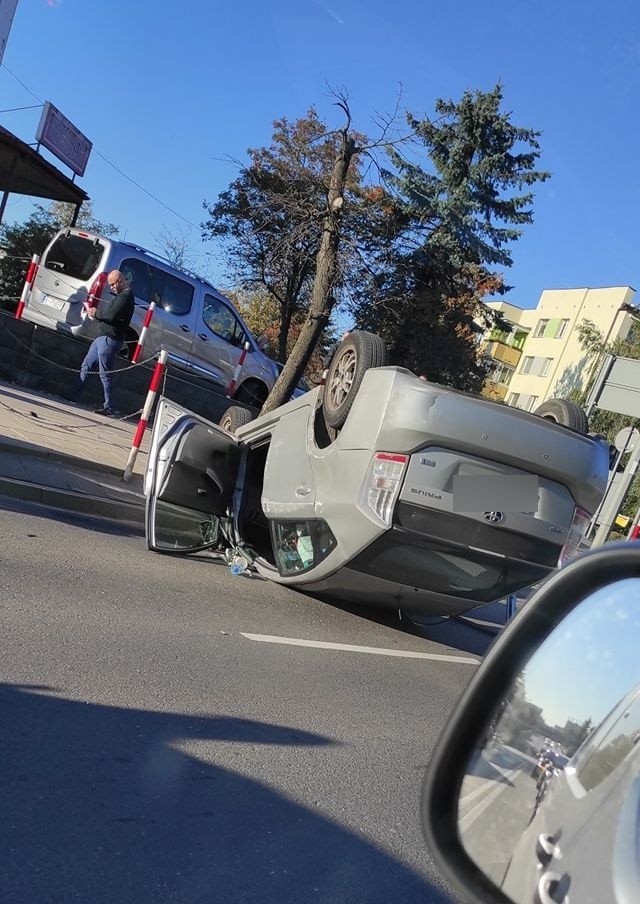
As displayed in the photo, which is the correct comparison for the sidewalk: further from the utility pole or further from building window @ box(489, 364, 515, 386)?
building window @ box(489, 364, 515, 386)

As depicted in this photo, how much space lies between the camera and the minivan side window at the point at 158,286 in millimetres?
13672

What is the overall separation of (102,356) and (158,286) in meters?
3.28

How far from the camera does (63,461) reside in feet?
27.7

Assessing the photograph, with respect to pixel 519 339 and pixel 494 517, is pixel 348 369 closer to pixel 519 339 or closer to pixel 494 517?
pixel 494 517

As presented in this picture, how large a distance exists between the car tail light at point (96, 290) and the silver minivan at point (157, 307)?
0.05ft

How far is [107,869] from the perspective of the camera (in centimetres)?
262

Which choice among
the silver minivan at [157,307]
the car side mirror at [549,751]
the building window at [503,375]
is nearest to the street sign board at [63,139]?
the silver minivan at [157,307]

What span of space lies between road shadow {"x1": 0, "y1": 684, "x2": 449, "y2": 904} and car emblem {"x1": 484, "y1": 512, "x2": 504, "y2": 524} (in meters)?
2.25

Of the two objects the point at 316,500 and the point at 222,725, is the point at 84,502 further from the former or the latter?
the point at 222,725

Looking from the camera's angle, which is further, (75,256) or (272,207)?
(272,207)

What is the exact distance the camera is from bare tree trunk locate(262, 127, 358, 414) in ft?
47.4

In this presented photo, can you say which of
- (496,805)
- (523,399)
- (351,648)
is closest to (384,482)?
(351,648)

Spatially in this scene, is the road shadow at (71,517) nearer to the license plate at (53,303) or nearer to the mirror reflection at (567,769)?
the mirror reflection at (567,769)

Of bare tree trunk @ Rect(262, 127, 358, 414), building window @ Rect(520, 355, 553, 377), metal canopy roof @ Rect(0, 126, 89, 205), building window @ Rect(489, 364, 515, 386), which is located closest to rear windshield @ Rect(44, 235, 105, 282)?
metal canopy roof @ Rect(0, 126, 89, 205)
